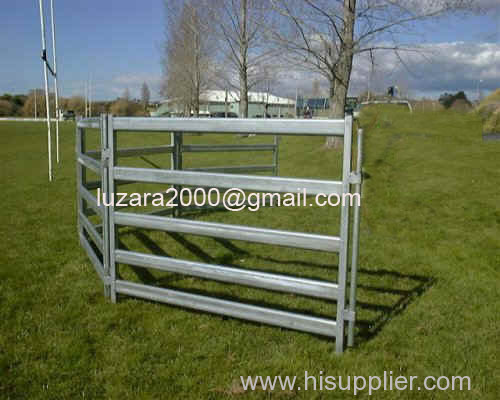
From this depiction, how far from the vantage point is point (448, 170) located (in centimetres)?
1045

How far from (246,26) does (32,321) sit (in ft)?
74.9

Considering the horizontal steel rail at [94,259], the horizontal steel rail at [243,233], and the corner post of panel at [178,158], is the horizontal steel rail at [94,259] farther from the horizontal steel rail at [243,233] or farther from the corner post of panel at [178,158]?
the corner post of panel at [178,158]

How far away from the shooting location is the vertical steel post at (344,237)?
3127 mm

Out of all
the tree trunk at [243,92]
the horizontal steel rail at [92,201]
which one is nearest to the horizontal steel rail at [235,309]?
the horizontal steel rail at [92,201]

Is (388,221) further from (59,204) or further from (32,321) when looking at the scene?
(59,204)

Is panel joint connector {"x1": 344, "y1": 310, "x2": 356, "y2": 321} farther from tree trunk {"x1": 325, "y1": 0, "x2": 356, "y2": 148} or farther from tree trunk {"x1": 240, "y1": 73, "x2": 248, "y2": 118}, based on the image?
tree trunk {"x1": 240, "y1": 73, "x2": 248, "y2": 118}

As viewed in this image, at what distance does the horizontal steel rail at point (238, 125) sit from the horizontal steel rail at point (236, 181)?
1.11 feet

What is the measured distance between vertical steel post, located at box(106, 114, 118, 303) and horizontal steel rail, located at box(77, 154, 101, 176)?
47cm

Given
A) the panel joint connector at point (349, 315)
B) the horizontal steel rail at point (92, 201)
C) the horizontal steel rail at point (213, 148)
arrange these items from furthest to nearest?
the horizontal steel rail at point (213, 148), the horizontal steel rail at point (92, 201), the panel joint connector at point (349, 315)

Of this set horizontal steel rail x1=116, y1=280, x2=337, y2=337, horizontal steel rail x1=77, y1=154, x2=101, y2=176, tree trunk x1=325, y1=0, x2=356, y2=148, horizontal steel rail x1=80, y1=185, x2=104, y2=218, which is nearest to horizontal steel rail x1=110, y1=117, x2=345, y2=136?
horizontal steel rail x1=77, y1=154, x2=101, y2=176

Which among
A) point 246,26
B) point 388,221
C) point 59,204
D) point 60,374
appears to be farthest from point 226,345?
point 246,26

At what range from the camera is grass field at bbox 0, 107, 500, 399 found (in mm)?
3125

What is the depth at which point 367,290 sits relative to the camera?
4617mm

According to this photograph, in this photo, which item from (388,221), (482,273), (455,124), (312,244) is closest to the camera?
(312,244)
